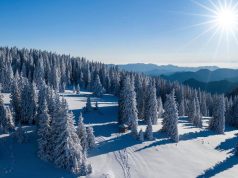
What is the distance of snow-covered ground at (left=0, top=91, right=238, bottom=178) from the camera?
41.7 metres

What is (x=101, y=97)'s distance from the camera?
116000 mm

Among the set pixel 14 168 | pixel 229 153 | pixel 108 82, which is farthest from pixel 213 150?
pixel 108 82

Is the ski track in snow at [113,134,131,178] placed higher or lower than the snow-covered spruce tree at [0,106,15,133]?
lower

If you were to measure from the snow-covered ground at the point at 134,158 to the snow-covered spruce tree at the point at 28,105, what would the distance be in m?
4.54

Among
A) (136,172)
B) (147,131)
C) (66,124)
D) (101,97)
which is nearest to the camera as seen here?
(66,124)

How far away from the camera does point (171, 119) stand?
206 ft

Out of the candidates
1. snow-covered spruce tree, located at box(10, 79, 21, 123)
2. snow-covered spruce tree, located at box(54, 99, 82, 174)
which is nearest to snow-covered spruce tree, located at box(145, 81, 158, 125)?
snow-covered spruce tree, located at box(10, 79, 21, 123)

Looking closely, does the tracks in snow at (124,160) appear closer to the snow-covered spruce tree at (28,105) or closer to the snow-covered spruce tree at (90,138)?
→ the snow-covered spruce tree at (90,138)

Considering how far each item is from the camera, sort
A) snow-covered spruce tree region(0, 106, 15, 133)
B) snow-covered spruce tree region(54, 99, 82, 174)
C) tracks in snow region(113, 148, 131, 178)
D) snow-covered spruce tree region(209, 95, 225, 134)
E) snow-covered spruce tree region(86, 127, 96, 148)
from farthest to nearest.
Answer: snow-covered spruce tree region(209, 95, 225, 134) → snow-covered spruce tree region(0, 106, 15, 133) → snow-covered spruce tree region(86, 127, 96, 148) → tracks in snow region(113, 148, 131, 178) → snow-covered spruce tree region(54, 99, 82, 174)

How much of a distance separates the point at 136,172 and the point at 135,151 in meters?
7.96

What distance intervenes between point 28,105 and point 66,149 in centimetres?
2597

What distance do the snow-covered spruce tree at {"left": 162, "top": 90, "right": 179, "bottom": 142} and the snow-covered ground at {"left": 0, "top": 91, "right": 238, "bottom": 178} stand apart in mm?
1737

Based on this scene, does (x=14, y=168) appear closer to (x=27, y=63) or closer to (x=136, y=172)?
(x=136, y=172)

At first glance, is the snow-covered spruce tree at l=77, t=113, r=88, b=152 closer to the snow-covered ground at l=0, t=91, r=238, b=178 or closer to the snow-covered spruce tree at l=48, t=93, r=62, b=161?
the snow-covered ground at l=0, t=91, r=238, b=178
